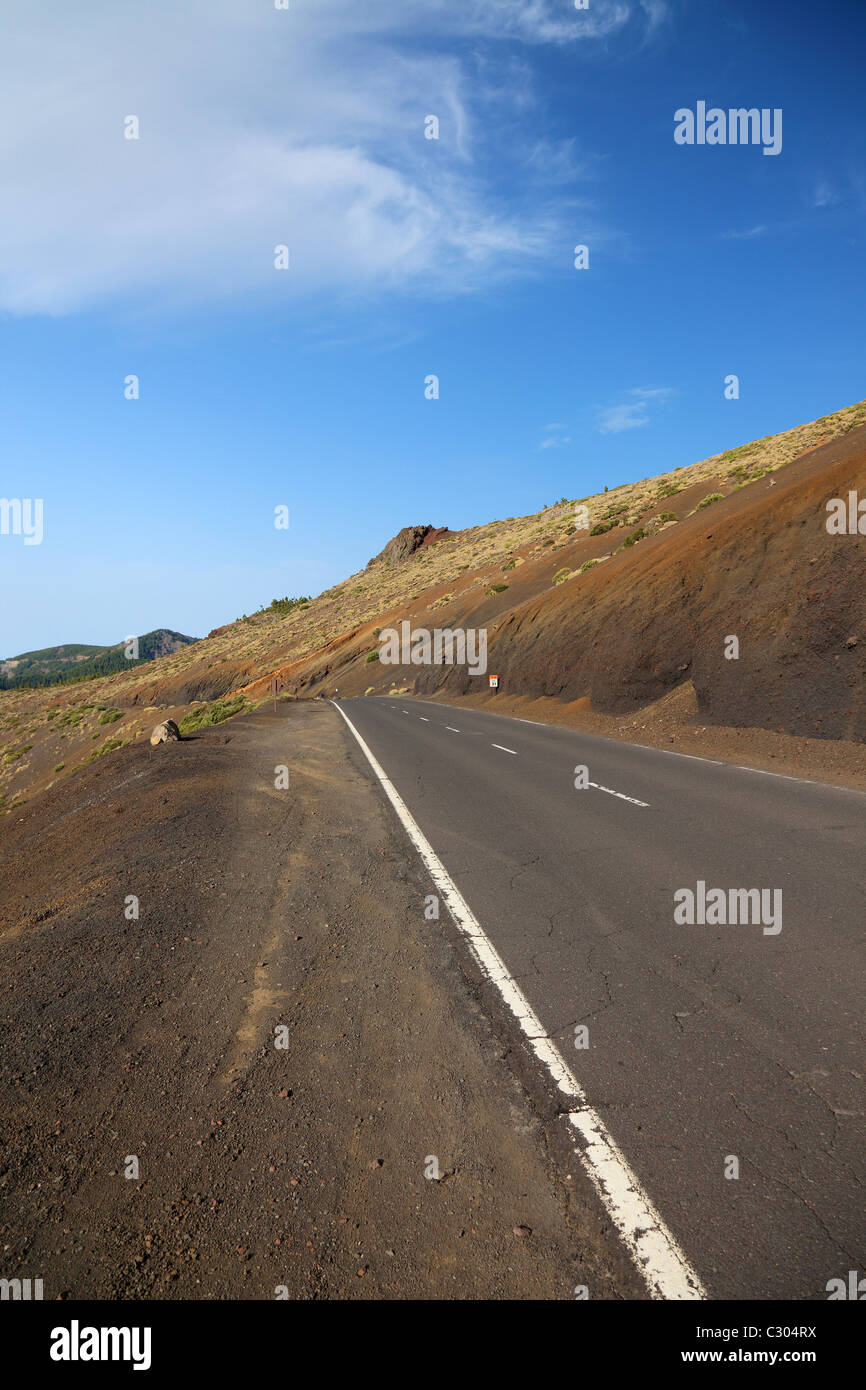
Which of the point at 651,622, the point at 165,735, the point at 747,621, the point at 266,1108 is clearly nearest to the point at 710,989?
the point at 266,1108

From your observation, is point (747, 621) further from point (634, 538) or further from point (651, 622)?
point (634, 538)

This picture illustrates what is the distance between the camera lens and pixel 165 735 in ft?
63.9

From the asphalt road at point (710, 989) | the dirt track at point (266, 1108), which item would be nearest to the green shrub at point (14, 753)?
the asphalt road at point (710, 989)

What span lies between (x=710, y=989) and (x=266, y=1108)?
9.02ft

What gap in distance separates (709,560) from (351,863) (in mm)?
18318

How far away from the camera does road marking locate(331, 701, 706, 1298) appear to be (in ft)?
8.32

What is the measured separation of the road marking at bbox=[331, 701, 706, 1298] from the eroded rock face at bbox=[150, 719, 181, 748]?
15.8 m

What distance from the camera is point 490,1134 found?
3324 millimetres

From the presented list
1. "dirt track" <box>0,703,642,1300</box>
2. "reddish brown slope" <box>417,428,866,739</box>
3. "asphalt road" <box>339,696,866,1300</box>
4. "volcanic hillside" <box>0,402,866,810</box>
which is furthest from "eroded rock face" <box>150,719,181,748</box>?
"reddish brown slope" <box>417,428,866,739</box>

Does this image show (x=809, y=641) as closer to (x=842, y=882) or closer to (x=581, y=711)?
(x=581, y=711)

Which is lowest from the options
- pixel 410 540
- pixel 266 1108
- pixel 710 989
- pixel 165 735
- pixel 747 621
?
pixel 266 1108

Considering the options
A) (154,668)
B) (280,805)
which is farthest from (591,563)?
(154,668)

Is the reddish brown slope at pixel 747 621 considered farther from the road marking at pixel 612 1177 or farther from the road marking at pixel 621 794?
the road marking at pixel 612 1177

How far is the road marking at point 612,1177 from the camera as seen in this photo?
8.32 feet
